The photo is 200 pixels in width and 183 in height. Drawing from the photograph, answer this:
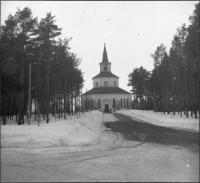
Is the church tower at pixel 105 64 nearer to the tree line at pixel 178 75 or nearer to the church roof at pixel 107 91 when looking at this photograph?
the church roof at pixel 107 91

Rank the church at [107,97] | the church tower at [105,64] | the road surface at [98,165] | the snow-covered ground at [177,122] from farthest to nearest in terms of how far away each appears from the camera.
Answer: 1. the church tower at [105,64]
2. the church at [107,97]
3. the snow-covered ground at [177,122]
4. the road surface at [98,165]

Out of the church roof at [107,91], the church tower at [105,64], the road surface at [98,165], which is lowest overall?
the road surface at [98,165]

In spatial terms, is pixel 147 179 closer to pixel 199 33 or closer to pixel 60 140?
pixel 60 140

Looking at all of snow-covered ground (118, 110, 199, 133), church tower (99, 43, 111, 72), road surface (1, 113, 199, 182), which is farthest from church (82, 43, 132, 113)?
road surface (1, 113, 199, 182)

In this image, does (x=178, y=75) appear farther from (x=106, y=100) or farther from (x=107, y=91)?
(x=107, y=91)

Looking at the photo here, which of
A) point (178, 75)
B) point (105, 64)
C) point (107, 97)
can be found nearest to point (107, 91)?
point (107, 97)

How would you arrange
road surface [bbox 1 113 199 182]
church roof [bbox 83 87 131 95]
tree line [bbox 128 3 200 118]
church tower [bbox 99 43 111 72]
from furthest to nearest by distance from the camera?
church tower [bbox 99 43 111 72] → church roof [bbox 83 87 131 95] → tree line [bbox 128 3 200 118] → road surface [bbox 1 113 199 182]

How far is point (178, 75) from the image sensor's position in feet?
117

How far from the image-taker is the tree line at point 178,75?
94.3 feet

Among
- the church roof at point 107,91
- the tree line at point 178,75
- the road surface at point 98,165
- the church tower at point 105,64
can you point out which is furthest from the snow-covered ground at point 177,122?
the church tower at point 105,64

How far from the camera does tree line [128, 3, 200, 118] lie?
2875cm

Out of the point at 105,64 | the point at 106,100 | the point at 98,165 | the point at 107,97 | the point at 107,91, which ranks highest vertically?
the point at 105,64

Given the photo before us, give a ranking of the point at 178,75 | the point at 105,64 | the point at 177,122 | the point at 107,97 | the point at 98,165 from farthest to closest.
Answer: the point at 105,64, the point at 107,97, the point at 178,75, the point at 177,122, the point at 98,165

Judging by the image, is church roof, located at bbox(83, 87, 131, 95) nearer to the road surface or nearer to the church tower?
the church tower
